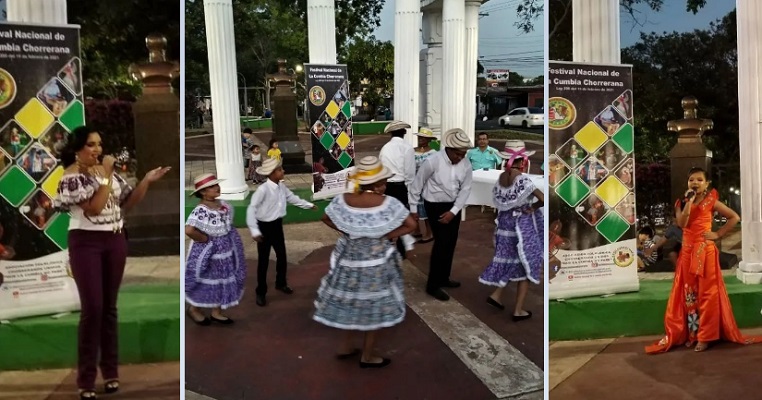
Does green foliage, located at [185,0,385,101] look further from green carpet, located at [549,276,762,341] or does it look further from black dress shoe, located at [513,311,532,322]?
green carpet, located at [549,276,762,341]

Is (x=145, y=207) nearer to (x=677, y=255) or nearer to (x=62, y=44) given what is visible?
(x=62, y=44)

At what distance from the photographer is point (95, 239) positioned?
103 inches

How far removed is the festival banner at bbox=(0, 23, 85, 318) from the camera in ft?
8.48

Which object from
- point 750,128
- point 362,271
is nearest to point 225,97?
point 362,271

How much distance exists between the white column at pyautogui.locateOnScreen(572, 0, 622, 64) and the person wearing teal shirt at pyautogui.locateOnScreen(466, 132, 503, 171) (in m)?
0.69

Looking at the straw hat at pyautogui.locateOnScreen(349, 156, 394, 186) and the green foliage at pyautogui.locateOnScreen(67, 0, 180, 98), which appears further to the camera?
the green foliage at pyautogui.locateOnScreen(67, 0, 180, 98)

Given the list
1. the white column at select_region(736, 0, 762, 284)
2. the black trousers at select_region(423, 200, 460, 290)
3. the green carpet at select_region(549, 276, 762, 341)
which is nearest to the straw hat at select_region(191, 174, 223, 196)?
the black trousers at select_region(423, 200, 460, 290)

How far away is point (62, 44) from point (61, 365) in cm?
141

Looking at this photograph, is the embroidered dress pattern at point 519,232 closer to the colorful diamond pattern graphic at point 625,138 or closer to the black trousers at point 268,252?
the colorful diamond pattern graphic at point 625,138

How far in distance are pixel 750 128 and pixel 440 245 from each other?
1.90 meters

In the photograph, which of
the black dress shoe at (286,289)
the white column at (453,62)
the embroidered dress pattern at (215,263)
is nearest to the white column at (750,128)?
the white column at (453,62)

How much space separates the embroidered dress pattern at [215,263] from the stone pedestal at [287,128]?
339 millimetres

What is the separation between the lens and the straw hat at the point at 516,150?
2.96 meters

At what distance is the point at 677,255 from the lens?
129 inches
